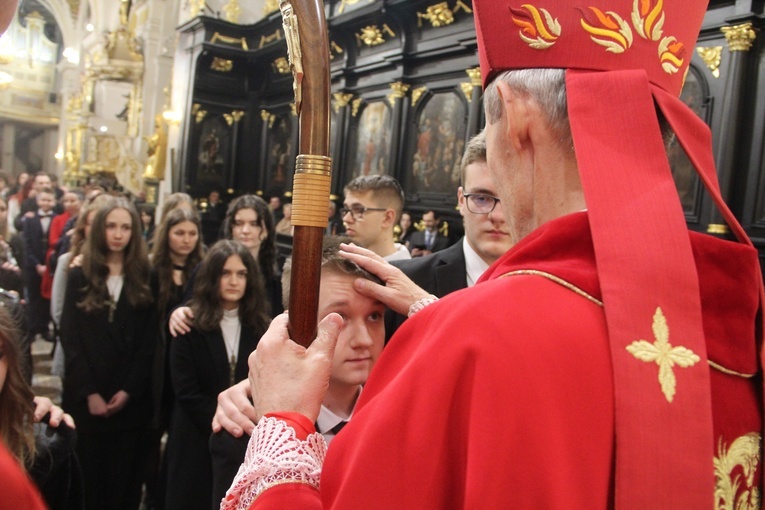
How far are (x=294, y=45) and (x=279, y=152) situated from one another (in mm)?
12719

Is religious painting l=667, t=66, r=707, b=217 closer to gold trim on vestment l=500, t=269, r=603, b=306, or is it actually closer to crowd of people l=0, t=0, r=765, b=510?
crowd of people l=0, t=0, r=765, b=510

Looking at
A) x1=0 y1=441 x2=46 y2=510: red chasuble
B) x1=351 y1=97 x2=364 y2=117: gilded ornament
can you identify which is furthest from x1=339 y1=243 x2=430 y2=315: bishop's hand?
x1=351 y1=97 x2=364 y2=117: gilded ornament

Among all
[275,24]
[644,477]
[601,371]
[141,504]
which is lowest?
[141,504]

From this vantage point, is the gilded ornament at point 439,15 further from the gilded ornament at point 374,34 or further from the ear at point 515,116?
the ear at point 515,116

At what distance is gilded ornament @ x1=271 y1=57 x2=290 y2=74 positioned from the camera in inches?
527

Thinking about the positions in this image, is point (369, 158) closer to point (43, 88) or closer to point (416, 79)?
point (416, 79)

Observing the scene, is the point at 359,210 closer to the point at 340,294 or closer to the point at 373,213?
the point at 373,213

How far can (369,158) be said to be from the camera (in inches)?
417

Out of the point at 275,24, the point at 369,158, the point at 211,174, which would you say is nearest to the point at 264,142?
the point at 211,174

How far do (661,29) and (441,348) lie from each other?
67cm

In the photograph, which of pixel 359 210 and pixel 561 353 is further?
pixel 359 210

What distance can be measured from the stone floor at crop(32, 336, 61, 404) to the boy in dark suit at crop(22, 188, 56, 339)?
0.25 m

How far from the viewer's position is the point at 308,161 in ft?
4.05

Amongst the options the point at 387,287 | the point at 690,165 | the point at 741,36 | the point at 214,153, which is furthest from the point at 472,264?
the point at 214,153
